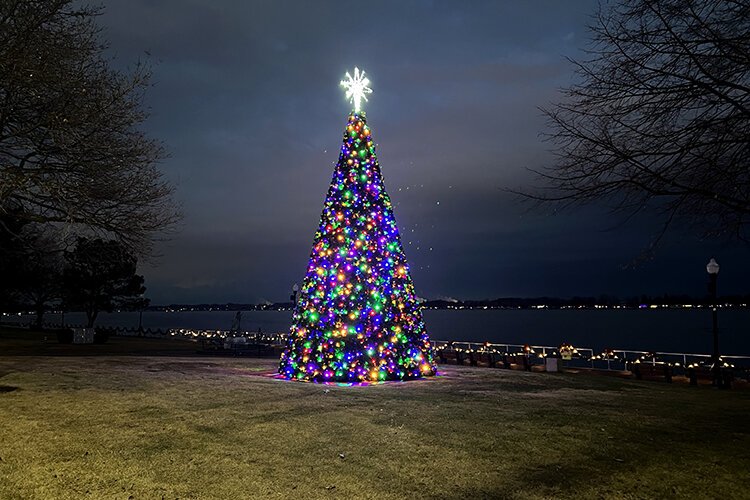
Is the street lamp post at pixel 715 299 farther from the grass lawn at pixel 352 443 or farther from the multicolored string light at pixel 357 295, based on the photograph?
the multicolored string light at pixel 357 295

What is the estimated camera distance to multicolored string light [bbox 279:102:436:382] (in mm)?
12320

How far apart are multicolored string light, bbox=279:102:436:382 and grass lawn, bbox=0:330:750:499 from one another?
5.90 feet

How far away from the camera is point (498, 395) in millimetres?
10438

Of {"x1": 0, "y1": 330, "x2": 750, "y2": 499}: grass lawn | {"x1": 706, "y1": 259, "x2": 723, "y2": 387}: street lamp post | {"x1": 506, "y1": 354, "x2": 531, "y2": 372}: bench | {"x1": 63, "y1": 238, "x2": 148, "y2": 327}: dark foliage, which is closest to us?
{"x1": 0, "y1": 330, "x2": 750, "y2": 499}: grass lawn

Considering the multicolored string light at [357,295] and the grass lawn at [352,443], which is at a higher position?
the multicolored string light at [357,295]

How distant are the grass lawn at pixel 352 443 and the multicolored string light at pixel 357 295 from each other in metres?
1.80

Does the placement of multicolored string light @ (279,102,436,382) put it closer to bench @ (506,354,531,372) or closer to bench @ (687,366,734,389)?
bench @ (506,354,531,372)

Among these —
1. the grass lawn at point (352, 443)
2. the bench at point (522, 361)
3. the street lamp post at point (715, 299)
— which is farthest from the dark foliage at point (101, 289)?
the street lamp post at point (715, 299)

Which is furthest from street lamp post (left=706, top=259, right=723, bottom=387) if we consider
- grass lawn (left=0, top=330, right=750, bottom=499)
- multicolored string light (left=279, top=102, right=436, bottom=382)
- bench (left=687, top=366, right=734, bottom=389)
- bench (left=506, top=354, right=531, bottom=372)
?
multicolored string light (left=279, top=102, right=436, bottom=382)

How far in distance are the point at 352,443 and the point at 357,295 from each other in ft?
20.3

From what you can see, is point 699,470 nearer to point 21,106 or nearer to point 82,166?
point 82,166

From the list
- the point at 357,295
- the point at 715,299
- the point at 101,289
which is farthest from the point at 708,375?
the point at 101,289

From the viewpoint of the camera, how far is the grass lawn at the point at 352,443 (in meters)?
5.20

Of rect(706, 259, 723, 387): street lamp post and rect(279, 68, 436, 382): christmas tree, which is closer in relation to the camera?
rect(279, 68, 436, 382): christmas tree
